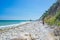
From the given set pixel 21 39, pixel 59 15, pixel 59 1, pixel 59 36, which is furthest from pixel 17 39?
pixel 59 1

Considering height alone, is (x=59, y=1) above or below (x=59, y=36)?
above

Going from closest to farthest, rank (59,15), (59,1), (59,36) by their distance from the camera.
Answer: (59,36)
(59,15)
(59,1)

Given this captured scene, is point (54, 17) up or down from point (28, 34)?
up

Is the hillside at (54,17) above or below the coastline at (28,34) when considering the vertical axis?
above

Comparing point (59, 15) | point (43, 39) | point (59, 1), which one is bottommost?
point (43, 39)

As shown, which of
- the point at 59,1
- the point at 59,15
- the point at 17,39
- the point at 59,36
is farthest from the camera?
the point at 59,1

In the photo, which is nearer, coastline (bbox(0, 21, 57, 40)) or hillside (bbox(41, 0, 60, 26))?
coastline (bbox(0, 21, 57, 40))

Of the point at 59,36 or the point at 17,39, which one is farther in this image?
the point at 59,36

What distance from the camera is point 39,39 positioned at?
11125 millimetres

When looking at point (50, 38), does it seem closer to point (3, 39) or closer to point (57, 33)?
point (57, 33)

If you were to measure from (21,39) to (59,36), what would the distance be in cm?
220

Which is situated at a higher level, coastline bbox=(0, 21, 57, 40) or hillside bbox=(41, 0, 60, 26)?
hillside bbox=(41, 0, 60, 26)

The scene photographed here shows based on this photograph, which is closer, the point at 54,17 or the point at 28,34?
the point at 28,34

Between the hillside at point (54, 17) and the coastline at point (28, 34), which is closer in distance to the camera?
the coastline at point (28, 34)
